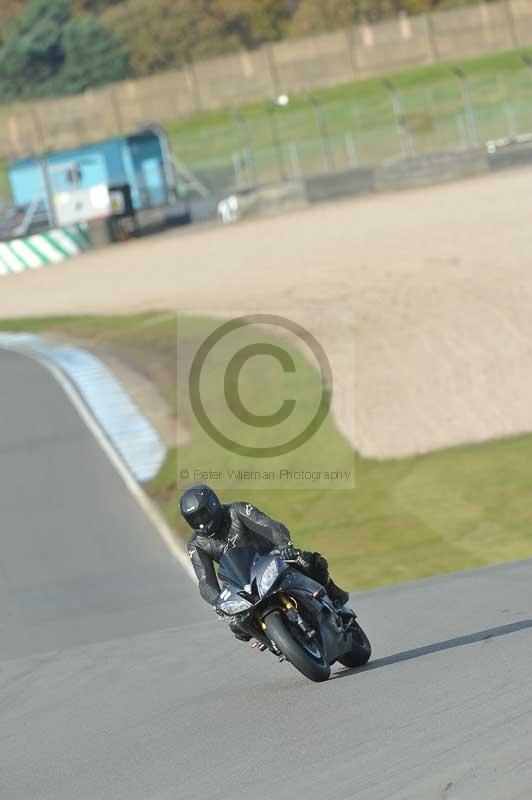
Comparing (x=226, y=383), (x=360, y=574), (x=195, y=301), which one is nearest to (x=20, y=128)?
(x=195, y=301)

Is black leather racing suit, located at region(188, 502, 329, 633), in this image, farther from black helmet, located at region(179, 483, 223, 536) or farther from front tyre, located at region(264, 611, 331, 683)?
front tyre, located at region(264, 611, 331, 683)

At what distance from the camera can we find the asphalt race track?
6.20 metres

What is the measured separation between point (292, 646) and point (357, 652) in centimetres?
86

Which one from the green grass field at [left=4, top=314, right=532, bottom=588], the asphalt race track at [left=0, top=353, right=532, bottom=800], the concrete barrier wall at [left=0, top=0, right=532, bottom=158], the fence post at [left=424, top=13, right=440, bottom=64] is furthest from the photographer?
the fence post at [left=424, top=13, right=440, bottom=64]

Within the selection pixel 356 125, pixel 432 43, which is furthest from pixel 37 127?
pixel 432 43

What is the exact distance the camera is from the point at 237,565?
8172 mm

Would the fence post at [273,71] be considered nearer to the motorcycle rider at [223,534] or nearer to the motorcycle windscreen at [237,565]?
the motorcycle rider at [223,534]

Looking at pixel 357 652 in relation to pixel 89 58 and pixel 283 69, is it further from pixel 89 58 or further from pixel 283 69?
pixel 89 58

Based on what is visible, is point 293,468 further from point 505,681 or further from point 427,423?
point 505,681

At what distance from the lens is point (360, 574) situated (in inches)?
571

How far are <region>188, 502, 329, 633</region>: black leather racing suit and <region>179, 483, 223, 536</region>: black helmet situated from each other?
3.3 inches

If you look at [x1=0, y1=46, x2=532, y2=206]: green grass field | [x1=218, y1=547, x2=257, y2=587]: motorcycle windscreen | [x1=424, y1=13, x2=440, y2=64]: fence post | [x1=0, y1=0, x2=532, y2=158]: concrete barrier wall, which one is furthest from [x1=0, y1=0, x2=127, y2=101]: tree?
[x1=218, y1=547, x2=257, y2=587]: motorcycle windscreen

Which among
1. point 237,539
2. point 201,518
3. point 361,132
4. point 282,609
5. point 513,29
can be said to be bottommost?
point 361,132

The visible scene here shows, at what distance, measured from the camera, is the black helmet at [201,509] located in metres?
8.04
